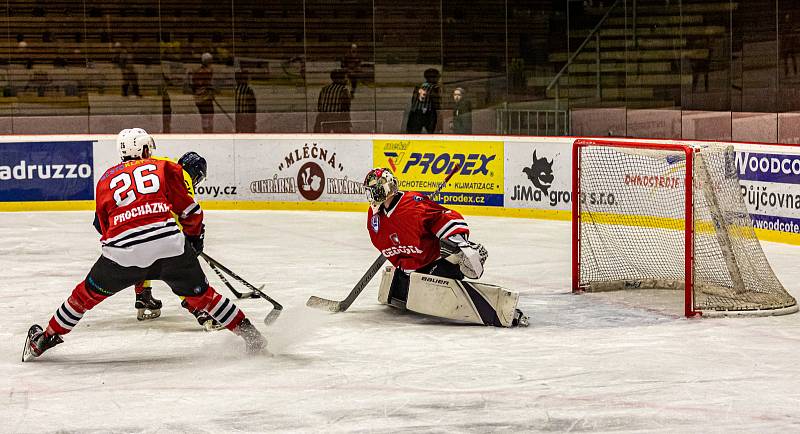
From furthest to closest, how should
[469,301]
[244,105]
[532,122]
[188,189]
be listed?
1. [244,105]
2. [532,122]
3. [188,189]
4. [469,301]

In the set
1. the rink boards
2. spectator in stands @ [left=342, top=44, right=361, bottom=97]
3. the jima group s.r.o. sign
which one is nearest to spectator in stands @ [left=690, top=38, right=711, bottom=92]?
the rink boards

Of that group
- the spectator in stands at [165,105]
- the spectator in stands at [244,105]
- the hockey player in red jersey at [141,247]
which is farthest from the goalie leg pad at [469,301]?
the spectator in stands at [165,105]

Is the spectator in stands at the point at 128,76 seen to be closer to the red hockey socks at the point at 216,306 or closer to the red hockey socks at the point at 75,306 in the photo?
the red hockey socks at the point at 75,306

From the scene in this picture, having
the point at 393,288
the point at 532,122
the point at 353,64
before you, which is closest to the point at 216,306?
the point at 393,288

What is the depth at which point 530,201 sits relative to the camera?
40.2 ft

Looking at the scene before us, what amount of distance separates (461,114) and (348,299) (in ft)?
22.0

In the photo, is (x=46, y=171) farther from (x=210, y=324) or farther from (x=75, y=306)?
(x=75, y=306)

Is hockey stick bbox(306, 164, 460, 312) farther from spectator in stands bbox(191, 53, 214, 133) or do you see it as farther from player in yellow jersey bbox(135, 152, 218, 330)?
spectator in stands bbox(191, 53, 214, 133)

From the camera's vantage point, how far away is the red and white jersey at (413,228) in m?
6.83

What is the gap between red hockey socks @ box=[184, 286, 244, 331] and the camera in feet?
19.4

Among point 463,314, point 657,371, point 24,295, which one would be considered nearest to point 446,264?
point 463,314

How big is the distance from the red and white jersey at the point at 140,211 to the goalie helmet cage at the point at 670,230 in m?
2.97

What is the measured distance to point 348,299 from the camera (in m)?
7.38

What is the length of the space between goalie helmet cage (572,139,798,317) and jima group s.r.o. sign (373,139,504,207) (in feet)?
8.86
